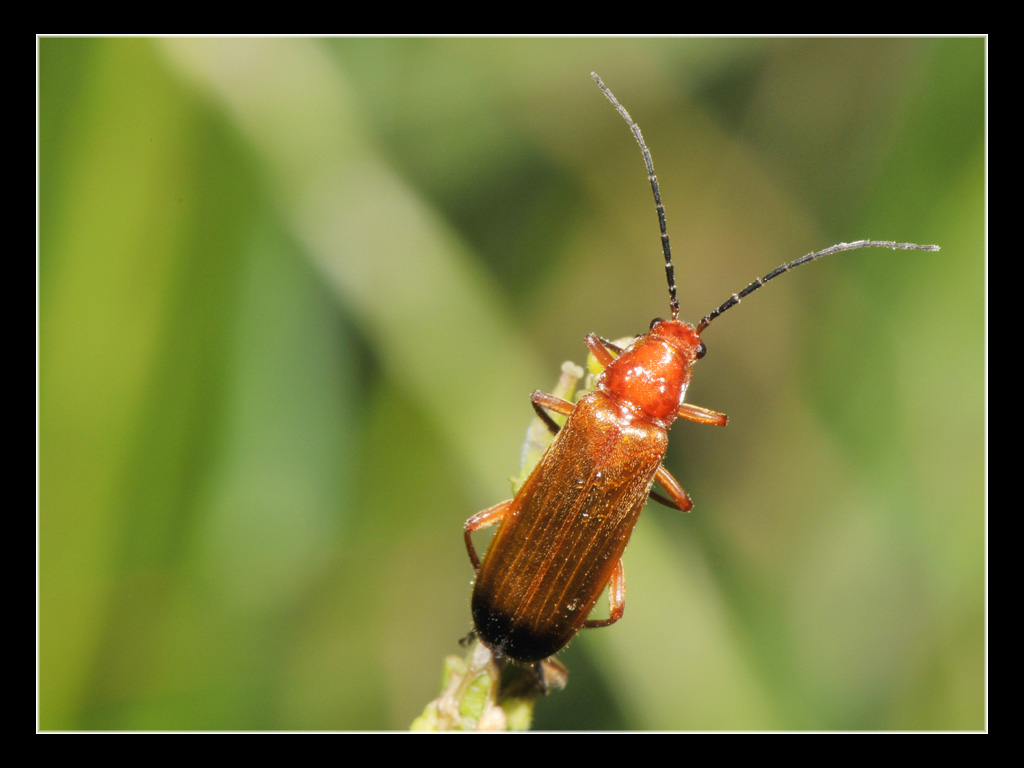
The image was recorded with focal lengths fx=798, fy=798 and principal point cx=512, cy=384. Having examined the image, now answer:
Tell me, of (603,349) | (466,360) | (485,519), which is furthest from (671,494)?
(466,360)

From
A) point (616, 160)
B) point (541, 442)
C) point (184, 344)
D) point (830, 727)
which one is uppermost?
point (616, 160)

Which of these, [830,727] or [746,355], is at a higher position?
[746,355]

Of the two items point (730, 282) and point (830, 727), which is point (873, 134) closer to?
point (730, 282)

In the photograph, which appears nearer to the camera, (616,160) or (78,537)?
(78,537)

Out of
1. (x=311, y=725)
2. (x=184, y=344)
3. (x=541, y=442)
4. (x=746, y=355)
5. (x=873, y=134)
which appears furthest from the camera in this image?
(x=746, y=355)

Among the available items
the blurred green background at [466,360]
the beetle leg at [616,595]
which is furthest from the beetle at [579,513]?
the blurred green background at [466,360]

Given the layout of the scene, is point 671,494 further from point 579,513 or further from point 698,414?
point 579,513

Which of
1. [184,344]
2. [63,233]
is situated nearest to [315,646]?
[184,344]
